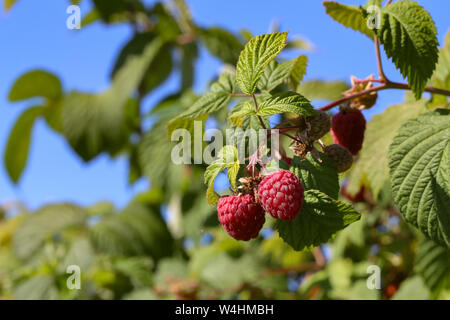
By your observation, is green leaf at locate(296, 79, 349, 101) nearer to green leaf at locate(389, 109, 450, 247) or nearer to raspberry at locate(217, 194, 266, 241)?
green leaf at locate(389, 109, 450, 247)

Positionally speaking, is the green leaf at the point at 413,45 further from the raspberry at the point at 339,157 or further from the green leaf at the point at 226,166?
the green leaf at the point at 226,166

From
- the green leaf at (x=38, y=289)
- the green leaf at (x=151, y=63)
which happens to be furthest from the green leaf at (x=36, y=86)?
the green leaf at (x=38, y=289)

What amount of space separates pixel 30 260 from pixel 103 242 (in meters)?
0.30

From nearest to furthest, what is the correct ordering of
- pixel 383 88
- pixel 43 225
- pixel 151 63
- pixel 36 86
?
1. pixel 383 88
2. pixel 43 225
3. pixel 151 63
4. pixel 36 86

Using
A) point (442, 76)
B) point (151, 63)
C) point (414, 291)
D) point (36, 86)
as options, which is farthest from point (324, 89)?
point (36, 86)

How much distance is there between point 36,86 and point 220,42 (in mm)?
1052

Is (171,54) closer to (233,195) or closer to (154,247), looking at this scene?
(154,247)

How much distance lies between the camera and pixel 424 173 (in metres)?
0.69

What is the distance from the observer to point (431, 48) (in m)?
0.68

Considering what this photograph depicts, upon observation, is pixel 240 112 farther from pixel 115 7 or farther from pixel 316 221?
pixel 115 7

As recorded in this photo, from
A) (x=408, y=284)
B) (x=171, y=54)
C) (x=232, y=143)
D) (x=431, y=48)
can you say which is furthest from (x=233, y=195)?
(x=171, y=54)

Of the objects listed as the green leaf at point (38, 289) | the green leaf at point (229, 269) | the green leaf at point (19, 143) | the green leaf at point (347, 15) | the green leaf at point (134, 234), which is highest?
the green leaf at point (347, 15)

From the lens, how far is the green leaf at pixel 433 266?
1.20m

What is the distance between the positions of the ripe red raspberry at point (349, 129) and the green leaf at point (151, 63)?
177 centimetres
